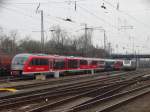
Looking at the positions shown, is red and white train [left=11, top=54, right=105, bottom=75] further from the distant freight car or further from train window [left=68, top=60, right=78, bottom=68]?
the distant freight car

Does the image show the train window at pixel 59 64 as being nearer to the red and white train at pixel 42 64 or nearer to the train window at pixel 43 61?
the red and white train at pixel 42 64

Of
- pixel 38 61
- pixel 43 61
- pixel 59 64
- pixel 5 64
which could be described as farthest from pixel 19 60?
pixel 59 64

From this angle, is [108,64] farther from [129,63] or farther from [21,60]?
[21,60]

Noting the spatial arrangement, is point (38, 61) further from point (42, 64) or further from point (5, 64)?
point (5, 64)

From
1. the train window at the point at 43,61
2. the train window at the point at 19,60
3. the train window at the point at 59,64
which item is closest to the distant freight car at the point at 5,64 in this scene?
the train window at the point at 19,60

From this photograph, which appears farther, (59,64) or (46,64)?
(59,64)

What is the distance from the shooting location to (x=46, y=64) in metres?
39.2

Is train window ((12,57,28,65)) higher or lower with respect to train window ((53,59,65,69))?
higher

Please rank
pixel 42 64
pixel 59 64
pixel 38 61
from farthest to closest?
pixel 59 64
pixel 42 64
pixel 38 61

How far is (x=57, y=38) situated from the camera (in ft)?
320

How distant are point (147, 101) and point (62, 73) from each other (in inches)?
1076

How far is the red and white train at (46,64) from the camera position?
35.8 meters

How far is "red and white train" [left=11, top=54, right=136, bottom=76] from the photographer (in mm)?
35812

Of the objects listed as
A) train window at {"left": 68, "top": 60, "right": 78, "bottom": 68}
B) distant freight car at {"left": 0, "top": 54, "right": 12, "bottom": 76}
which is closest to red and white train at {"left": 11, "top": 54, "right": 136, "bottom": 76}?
train window at {"left": 68, "top": 60, "right": 78, "bottom": 68}
